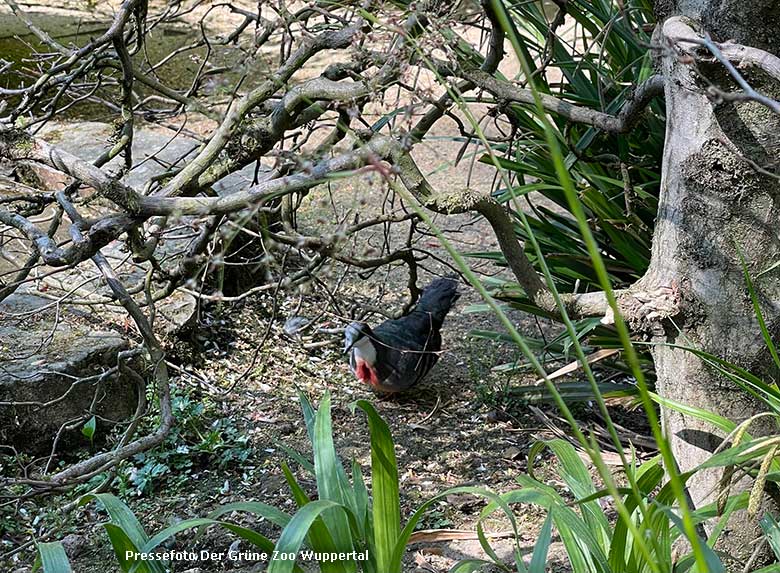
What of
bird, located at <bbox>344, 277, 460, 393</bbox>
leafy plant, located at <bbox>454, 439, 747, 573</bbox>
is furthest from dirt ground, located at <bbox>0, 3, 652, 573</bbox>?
leafy plant, located at <bbox>454, 439, 747, 573</bbox>

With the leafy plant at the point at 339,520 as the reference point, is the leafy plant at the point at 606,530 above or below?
below

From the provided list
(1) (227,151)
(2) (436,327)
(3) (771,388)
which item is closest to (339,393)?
(2) (436,327)

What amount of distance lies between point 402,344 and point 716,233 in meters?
1.76

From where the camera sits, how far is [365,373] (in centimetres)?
363

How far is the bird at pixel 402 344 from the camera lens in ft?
11.7

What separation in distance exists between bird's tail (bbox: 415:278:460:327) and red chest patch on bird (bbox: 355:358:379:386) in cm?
38

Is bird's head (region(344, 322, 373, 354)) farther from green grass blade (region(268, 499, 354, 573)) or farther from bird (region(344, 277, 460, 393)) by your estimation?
green grass blade (region(268, 499, 354, 573))

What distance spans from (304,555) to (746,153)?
4.63 ft

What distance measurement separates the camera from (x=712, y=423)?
215 cm

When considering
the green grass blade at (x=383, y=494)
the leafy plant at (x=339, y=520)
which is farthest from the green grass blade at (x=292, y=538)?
the green grass blade at (x=383, y=494)

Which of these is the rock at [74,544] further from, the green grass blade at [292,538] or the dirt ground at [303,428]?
the green grass blade at [292,538]

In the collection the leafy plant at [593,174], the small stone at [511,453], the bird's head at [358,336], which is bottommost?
the small stone at [511,453]

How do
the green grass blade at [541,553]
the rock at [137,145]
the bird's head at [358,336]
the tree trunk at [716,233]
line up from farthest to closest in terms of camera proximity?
the rock at [137,145] < the bird's head at [358,336] < the tree trunk at [716,233] < the green grass blade at [541,553]

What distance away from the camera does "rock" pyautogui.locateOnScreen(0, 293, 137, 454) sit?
326cm
